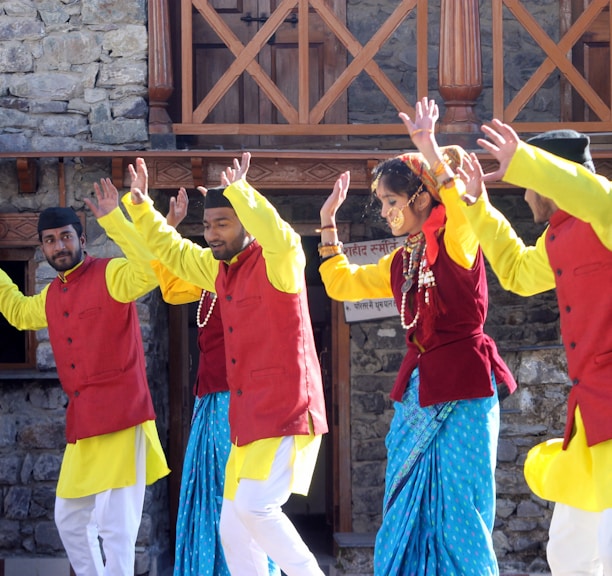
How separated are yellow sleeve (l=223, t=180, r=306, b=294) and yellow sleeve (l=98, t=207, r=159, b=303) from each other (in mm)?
945

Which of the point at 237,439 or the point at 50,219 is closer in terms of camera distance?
the point at 237,439

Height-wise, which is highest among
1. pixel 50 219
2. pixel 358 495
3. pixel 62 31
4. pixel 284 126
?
pixel 62 31

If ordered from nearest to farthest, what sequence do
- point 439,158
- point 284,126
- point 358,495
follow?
point 439,158, point 284,126, point 358,495

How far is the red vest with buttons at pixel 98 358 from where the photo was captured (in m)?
5.68

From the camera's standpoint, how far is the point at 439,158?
425 centimetres

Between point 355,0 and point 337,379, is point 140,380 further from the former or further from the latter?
point 355,0

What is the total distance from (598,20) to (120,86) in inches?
130

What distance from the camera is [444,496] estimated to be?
4336 mm

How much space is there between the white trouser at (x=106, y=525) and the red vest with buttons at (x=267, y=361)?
3.23 feet

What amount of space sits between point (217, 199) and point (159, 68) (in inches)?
109

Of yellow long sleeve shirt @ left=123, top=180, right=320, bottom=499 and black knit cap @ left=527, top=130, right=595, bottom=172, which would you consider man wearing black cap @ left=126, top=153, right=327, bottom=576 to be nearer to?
yellow long sleeve shirt @ left=123, top=180, right=320, bottom=499

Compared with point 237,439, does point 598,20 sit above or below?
above

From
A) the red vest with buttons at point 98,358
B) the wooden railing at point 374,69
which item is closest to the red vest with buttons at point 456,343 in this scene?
the red vest with buttons at point 98,358

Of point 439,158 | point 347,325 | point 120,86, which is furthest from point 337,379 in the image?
point 439,158
